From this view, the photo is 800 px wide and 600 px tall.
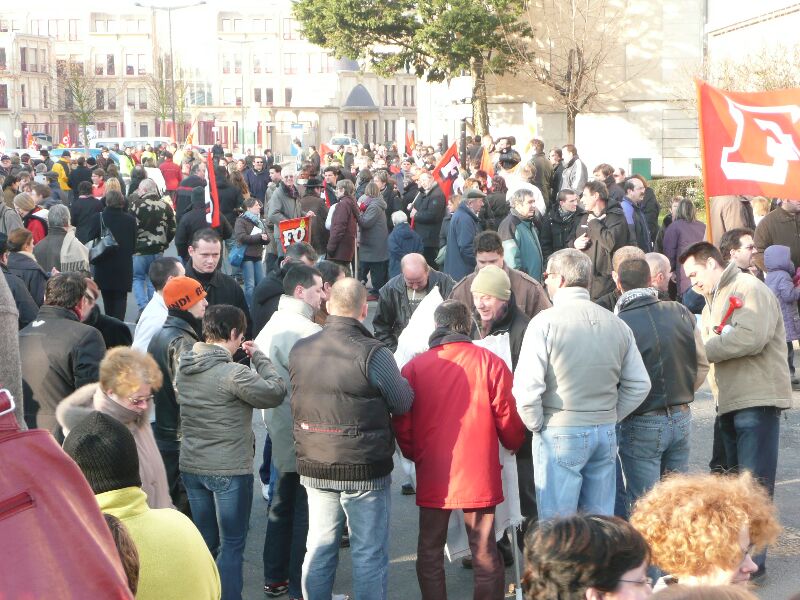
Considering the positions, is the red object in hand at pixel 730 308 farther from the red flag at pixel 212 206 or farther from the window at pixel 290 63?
the window at pixel 290 63

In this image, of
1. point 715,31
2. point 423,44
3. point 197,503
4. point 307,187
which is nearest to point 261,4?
point 423,44

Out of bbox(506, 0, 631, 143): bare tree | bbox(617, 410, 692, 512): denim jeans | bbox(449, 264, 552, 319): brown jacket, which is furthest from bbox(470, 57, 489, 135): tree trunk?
bbox(617, 410, 692, 512): denim jeans

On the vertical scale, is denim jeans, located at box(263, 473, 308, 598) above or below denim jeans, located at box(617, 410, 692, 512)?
below

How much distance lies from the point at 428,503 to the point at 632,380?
1.21m

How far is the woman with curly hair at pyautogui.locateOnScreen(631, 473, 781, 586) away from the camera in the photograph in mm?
3072

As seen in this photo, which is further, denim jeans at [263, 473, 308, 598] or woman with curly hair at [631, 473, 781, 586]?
denim jeans at [263, 473, 308, 598]

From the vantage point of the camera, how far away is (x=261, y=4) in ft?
397

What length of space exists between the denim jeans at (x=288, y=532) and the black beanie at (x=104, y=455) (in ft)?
7.73

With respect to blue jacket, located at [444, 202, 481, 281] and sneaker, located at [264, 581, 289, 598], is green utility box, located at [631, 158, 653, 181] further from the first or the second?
sneaker, located at [264, 581, 289, 598]

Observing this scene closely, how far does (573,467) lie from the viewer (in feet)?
17.8

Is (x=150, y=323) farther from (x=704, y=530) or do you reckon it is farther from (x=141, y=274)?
(x=141, y=274)

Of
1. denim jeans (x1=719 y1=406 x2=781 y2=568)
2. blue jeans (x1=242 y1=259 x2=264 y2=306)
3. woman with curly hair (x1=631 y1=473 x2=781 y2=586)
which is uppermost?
woman with curly hair (x1=631 y1=473 x2=781 y2=586)

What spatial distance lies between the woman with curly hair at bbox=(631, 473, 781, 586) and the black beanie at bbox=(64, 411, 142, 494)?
65.0 inches

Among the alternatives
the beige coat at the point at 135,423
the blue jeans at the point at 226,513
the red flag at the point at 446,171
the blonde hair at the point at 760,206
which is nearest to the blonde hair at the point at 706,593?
the beige coat at the point at 135,423
